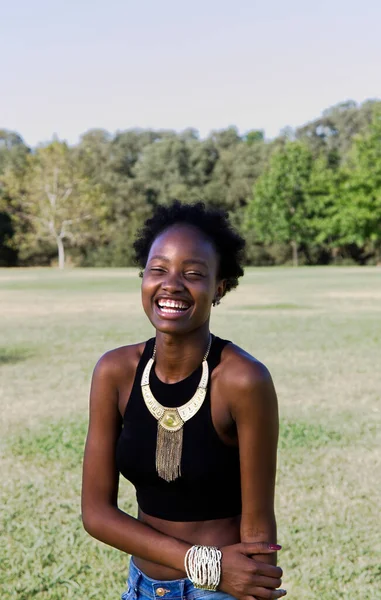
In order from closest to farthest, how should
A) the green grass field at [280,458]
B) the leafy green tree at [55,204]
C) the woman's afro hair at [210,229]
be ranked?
1. the woman's afro hair at [210,229]
2. the green grass field at [280,458]
3. the leafy green tree at [55,204]

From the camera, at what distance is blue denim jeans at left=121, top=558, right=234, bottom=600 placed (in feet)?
6.71

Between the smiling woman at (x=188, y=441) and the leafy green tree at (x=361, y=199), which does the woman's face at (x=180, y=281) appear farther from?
the leafy green tree at (x=361, y=199)

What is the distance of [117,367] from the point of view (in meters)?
2.18

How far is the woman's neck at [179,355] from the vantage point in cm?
211

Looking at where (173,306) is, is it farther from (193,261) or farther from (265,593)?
(265,593)

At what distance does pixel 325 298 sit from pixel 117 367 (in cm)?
2490

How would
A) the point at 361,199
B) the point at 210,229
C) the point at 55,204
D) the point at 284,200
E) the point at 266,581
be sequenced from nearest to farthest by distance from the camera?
1. the point at 266,581
2. the point at 210,229
3. the point at 361,199
4. the point at 55,204
5. the point at 284,200

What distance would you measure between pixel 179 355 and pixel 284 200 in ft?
216

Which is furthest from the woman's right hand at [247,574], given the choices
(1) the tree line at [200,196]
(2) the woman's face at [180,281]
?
(1) the tree line at [200,196]

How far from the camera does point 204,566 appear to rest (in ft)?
6.49

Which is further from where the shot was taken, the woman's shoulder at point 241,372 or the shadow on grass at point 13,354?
the shadow on grass at point 13,354

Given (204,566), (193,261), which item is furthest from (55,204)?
(204,566)

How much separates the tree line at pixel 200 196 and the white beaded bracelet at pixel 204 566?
193 feet

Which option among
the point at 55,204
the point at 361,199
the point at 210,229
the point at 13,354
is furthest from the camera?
the point at 55,204
